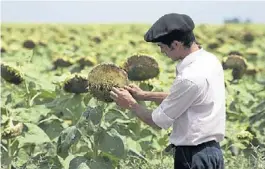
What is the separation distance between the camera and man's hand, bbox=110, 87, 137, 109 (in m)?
3.20

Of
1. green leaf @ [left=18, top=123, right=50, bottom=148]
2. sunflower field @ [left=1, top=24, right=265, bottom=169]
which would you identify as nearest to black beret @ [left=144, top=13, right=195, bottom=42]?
sunflower field @ [left=1, top=24, right=265, bottom=169]

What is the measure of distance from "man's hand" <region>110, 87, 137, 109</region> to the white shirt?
16cm

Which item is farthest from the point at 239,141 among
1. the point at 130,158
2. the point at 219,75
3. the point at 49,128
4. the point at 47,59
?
the point at 47,59

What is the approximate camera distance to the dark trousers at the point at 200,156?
307 centimetres

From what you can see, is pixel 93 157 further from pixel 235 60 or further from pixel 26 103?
pixel 235 60

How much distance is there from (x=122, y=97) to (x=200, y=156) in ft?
1.40

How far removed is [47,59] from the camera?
7.66 m

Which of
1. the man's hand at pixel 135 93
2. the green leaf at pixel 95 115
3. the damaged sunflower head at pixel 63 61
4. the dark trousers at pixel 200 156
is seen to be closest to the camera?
the dark trousers at pixel 200 156

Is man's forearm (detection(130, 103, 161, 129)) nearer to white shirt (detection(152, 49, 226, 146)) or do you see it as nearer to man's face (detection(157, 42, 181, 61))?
white shirt (detection(152, 49, 226, 146))

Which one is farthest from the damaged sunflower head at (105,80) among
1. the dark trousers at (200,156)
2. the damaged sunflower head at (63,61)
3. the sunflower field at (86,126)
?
the damaged sunflower head at (63,61)

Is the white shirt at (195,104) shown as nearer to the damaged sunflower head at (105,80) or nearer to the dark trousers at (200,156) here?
the dark trousers at (200,156)

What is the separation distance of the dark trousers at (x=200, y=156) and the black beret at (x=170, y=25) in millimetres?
463

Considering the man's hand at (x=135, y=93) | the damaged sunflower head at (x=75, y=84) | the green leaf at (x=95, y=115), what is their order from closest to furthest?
the man's hand at (x=135, y=93), the green leaf at (x=95, y=115), the damaged sunflower head at (x=75, y=84)

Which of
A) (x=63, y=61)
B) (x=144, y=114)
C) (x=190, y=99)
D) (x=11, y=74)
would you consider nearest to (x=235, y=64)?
(x=63, y=61)
